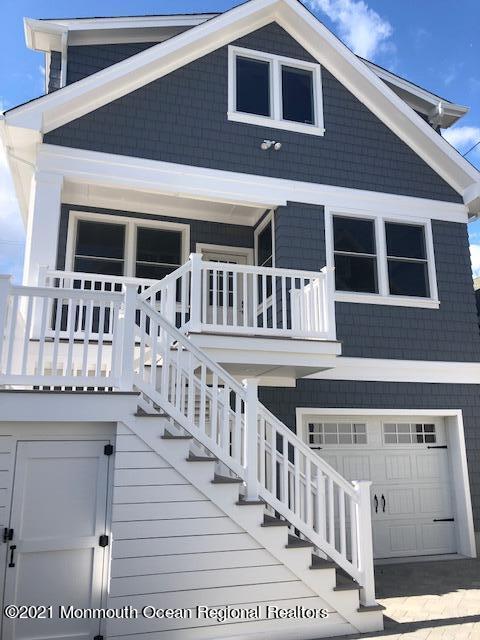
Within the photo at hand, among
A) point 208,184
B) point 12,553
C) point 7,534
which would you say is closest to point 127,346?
point 7,534

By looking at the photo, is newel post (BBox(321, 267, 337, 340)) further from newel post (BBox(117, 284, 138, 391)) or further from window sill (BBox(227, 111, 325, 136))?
window sill (BBox(227, 111, 325, 136))

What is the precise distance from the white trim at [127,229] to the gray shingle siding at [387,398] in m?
3.31

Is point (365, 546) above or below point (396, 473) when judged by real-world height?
below

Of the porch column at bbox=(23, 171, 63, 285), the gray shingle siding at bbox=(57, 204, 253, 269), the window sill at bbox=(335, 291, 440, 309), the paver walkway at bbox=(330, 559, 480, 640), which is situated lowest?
the paver walkway at bbox=(330, 559, 480, 640)

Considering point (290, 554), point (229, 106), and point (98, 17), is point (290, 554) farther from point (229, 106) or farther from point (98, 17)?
point (98, 17)

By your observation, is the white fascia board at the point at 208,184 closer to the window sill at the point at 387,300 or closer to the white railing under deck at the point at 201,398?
the window sill at the point at 387,300

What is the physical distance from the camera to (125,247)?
Result: 964 centimetres

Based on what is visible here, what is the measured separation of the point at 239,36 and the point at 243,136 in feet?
6.67

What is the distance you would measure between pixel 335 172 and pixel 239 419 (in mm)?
5771

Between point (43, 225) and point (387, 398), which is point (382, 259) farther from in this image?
point (43, 225)

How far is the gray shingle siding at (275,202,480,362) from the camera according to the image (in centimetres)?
891

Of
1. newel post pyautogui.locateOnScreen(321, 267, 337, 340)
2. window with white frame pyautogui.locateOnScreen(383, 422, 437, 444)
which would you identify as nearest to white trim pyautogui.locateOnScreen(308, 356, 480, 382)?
window with white frame pyautogui.locateOnScreen(383, 422, 437, 444)

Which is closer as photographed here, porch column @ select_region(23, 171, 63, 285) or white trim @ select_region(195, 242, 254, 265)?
porch column @ select_region(23, 171, 63, 285)

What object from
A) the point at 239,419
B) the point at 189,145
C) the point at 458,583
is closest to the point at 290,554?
the point at 239,419
